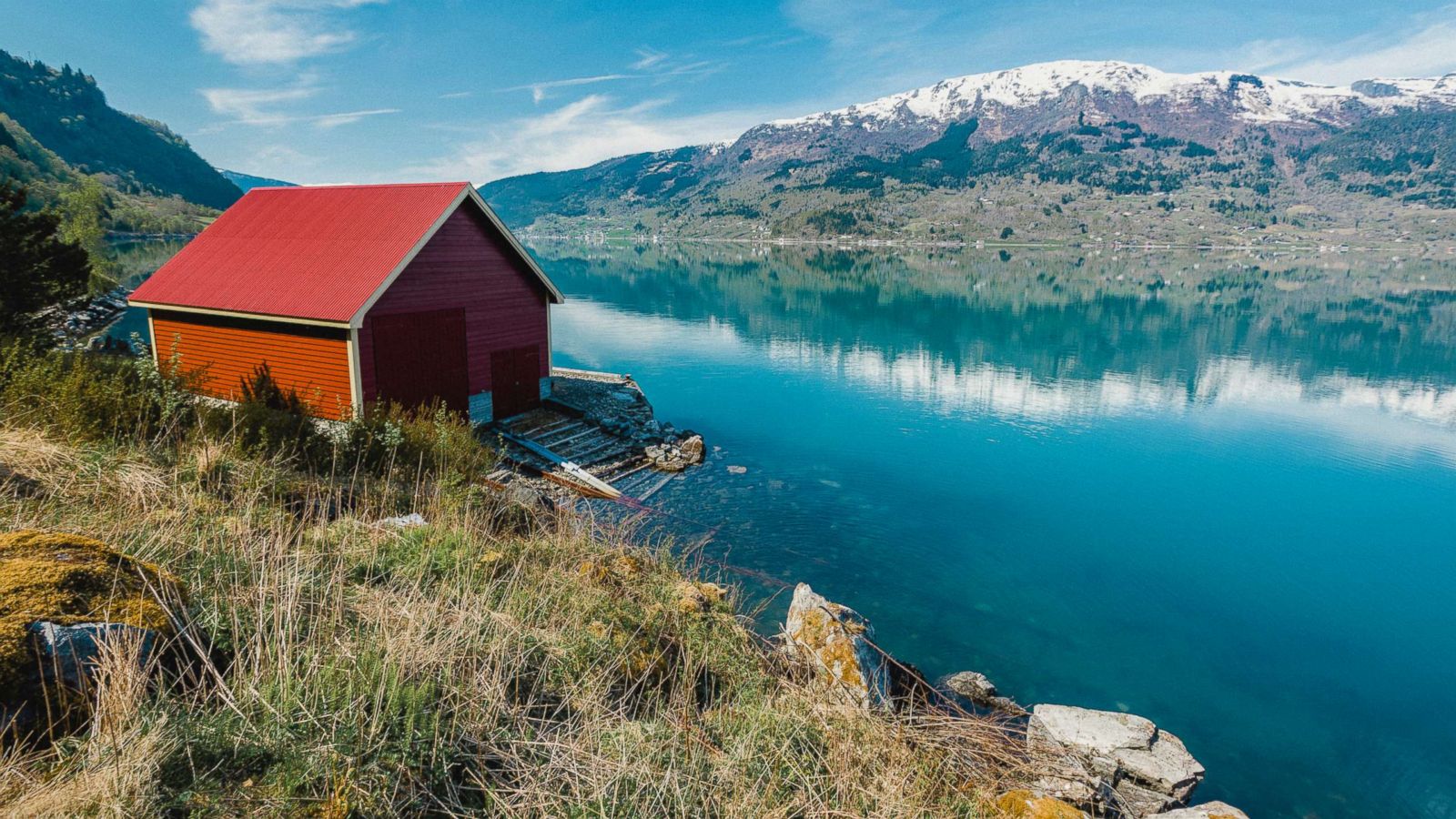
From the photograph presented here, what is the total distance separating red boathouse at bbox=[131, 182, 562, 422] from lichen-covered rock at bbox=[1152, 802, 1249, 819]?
18.6m

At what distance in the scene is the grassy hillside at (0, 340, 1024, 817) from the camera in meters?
3.93

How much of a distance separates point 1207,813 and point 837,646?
16.3 ft

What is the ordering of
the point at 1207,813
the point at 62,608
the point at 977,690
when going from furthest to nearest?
the point at 977,690 < the point at 1207,813 < the point at 62,608

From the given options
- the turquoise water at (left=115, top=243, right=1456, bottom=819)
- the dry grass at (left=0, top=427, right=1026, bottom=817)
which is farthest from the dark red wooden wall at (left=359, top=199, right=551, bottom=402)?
the dry grass at (left=0, top=427, right=1026, bottom=817)

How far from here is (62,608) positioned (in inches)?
165

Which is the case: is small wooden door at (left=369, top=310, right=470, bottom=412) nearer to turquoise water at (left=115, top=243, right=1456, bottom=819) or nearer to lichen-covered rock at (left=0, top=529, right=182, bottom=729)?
turquoise water at (left=115, top=243, right=1456, bottom=819)

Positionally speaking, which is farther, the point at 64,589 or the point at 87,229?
the point at 87,229

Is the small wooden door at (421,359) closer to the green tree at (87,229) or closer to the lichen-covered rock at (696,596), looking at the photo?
the lichen-covered rock at (696,596)

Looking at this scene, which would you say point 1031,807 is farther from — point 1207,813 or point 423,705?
point 423,705

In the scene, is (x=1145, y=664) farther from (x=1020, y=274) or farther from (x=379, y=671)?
(x=1020, y=274)

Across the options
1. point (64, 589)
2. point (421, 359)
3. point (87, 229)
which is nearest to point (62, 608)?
point (64, 589)

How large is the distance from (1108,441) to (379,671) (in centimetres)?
3204

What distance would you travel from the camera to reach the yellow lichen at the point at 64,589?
3.87m

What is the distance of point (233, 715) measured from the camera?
4215 mm
